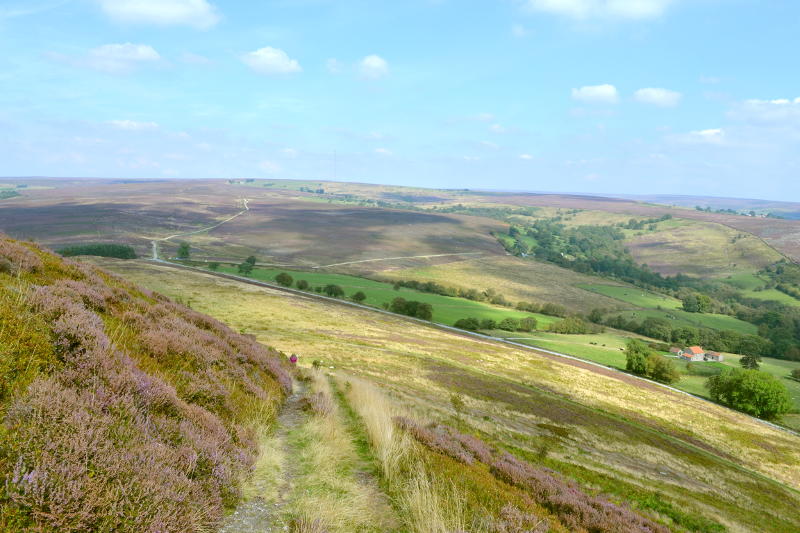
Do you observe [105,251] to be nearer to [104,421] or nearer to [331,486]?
[331,486]

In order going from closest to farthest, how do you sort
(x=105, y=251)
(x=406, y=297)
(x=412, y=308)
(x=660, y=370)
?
(x=660, y=370) → (x=412, y=308) → (x=406, y=297) → (x=105, y=251)

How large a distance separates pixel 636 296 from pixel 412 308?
104 meters

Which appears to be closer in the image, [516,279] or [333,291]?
[333,291]

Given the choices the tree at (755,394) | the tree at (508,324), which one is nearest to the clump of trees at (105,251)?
the tree at (508,324)

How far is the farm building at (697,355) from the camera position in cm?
9969

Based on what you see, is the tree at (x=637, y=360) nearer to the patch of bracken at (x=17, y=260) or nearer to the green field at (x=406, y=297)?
the green field at (x=406, y=297)

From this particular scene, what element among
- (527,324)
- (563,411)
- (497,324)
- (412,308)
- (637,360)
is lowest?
(637,360)

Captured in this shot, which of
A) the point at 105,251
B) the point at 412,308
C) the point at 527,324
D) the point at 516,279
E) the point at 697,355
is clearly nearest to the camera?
the point at 412,308

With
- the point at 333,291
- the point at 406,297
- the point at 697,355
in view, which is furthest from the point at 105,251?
the point at 697,355

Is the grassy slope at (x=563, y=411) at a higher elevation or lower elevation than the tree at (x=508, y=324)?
higher

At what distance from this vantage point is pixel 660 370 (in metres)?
78.4

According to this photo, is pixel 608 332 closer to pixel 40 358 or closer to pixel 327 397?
pixel 327 397

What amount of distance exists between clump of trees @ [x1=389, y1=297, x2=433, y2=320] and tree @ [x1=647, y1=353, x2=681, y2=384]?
47373 millimetres

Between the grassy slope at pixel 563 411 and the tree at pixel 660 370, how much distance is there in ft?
49.4
